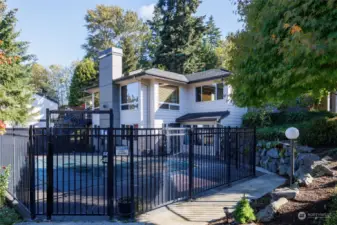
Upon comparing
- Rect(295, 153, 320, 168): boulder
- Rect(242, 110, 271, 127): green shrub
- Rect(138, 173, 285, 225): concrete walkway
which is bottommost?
Rect(138, 173, 285, 225): concrete walkway

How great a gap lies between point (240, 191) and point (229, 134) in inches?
69.2

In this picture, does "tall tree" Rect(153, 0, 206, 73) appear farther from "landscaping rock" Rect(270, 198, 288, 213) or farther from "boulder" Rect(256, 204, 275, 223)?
"boulder" Rect(256, 204, 275, 223)

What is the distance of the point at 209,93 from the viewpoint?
1820cm

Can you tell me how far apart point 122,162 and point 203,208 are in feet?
7.27

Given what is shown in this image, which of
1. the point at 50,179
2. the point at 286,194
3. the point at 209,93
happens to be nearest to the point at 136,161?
the point at 50,179

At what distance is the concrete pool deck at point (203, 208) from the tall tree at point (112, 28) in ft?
104

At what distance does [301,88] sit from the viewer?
128 inches

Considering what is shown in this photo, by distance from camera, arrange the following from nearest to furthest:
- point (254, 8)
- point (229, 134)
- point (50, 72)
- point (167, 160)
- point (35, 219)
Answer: point (254, 8)
point (35, 219)
point (167, 160)
point (229, 134)
point (50, 72)

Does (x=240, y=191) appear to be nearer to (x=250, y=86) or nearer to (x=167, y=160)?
(x=167, y=160)

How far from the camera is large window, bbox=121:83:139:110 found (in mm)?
17511

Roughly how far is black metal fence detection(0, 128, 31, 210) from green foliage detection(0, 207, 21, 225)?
26 cm

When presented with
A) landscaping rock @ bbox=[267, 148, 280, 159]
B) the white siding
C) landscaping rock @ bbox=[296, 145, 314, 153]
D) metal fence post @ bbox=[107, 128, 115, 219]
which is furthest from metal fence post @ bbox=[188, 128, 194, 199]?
the white siding

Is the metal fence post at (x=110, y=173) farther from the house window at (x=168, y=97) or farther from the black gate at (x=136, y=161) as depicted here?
the house window at (x=168, y=97)

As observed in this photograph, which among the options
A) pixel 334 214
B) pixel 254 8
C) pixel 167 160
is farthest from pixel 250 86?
pixel 167 160
